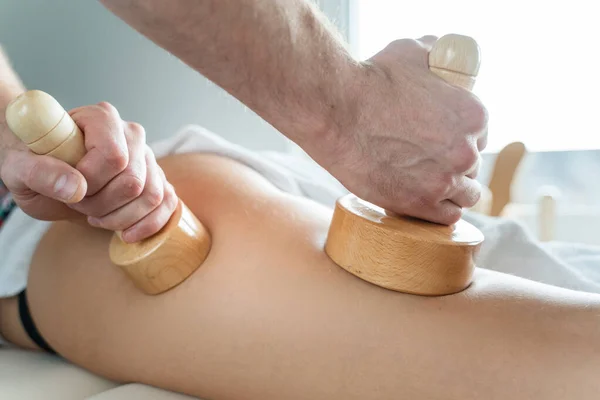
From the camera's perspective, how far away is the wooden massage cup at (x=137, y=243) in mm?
444

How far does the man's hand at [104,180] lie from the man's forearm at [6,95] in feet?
0.17

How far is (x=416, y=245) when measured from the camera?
490 mm

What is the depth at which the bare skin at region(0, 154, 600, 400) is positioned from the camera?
46cm

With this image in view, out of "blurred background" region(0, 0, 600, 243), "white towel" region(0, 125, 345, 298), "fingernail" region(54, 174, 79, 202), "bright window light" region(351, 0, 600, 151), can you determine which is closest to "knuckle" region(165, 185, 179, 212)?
"fingernail" region(54, 174, 79, 202)

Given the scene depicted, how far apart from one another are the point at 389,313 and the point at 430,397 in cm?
8

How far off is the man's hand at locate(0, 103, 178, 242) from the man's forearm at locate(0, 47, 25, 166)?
0.17 ft

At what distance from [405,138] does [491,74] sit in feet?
3.36

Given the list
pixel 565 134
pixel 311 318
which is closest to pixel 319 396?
pixel 311 318

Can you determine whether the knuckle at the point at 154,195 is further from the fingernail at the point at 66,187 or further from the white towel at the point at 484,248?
the white towel at the point at 484,248

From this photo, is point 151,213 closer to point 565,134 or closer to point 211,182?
point 211,182

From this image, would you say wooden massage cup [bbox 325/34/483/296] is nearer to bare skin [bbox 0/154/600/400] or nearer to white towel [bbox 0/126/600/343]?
bare skin [bbox 0/154/600/400]

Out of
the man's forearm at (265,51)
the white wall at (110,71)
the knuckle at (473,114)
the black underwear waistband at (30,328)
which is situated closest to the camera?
the man's forearm at (265,51)

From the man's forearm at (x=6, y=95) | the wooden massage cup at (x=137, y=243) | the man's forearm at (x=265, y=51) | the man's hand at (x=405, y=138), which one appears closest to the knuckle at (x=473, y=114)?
the man's hand at (x=405, y=138)

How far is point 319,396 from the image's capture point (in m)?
0.49
